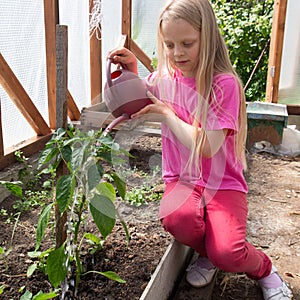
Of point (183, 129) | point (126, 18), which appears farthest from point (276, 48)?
point (183, 129)

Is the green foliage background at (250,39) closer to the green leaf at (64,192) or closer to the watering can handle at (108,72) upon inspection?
the watering can handle at (108,72)

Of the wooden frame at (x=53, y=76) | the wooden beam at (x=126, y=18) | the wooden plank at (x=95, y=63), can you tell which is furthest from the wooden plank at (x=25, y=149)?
the wooden beam at (x=126, y=18)

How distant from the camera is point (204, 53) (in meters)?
1.51

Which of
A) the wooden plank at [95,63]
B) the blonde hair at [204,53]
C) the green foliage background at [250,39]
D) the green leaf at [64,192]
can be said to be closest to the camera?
the green leaf at [64,192]

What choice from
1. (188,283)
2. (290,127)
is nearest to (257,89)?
(290,127)

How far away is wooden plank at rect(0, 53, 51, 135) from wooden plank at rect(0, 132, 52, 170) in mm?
75

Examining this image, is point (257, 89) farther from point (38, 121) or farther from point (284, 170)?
point (38, 121)

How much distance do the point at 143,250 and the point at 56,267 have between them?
0.52 metres

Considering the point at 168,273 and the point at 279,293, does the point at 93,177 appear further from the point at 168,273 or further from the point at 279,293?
the point at 279,293

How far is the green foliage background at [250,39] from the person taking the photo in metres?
4.93

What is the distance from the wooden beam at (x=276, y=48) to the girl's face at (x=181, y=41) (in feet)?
7.91

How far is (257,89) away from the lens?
495 cm

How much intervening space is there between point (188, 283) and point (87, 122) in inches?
62.8

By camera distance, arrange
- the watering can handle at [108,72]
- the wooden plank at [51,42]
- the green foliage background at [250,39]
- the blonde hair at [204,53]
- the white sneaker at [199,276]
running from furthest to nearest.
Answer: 1. the green foliage background at [250,39]
2. the wooden plank at [51,42]
3. the white sneaker at [199,276]
4. the blonde hair at [204,53]
5. the watering can handle at [108,72]
